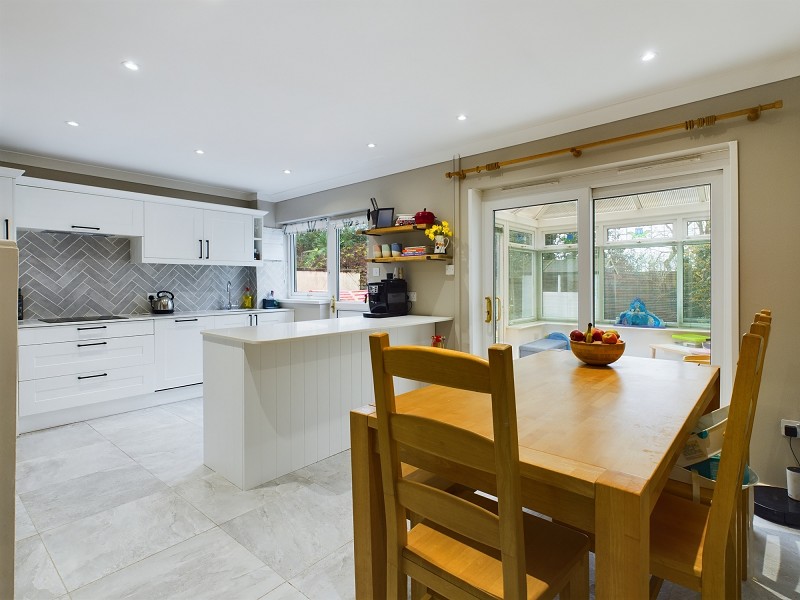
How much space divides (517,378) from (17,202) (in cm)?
437

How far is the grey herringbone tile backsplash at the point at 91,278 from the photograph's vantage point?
161 inches

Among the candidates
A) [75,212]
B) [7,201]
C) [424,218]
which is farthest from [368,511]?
[75,212]

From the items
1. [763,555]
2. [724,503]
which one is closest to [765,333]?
[724,503]

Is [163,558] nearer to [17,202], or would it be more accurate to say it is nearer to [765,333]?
[765,333]

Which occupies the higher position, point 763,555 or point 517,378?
point 517,378

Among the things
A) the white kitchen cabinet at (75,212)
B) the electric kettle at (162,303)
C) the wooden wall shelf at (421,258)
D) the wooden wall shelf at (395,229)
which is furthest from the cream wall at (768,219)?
the electric kettle at (162,303)

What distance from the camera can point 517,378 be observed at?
1749mm

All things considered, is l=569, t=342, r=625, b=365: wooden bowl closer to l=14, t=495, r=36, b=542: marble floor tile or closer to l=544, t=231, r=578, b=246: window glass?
l=544, t=231, r=578, b=246: window glass

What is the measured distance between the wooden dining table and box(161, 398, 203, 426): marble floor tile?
9.81 ft

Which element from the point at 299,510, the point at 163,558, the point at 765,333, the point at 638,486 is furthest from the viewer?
the point at 299,510

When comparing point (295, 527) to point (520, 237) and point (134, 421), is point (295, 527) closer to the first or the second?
point (134, 421)

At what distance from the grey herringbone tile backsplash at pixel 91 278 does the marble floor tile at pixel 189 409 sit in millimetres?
1189

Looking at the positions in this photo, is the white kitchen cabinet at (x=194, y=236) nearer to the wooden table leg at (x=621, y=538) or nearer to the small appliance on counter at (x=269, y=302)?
the small appliance on counter at (x=269, y=302)

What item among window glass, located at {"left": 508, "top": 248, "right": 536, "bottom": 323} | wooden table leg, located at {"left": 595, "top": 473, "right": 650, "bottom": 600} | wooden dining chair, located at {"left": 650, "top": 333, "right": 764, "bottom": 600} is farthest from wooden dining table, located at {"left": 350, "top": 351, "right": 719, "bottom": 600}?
window glass, located at {"left": 508, "top": 248, "right": 536, "bottom": 323}
